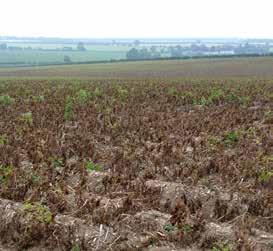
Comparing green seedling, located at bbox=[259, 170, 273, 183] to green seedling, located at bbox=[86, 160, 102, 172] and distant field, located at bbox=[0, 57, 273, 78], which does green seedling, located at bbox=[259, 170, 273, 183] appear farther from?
distant field, located at bbox=[0, 57, 273, 78]

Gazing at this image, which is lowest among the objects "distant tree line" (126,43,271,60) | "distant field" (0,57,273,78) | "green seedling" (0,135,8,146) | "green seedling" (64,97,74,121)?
"distant tree line" (126,43,271,60)

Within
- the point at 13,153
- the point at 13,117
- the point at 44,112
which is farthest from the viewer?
the point at 44,112

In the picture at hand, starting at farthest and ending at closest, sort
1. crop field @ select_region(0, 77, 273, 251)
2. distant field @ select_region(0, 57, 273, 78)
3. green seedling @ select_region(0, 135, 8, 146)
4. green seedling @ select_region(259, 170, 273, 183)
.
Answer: distant field @ select_region(0, 57, 273, 78) → green seedling @ select_region(0, 135, 8, 146) → green seedling @ select_region(259, 170, 273, 183) → crop field @ select_region(0, 77, 273, 251)

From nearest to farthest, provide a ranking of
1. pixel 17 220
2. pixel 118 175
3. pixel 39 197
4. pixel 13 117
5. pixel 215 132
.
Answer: pixel 17 220, pixel 39 197, pixel 118 175, pixel 215 132, pixel 13 117

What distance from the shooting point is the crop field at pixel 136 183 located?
4992mm

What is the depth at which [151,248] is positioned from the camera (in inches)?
190

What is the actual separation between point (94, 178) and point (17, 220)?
1.87 meters

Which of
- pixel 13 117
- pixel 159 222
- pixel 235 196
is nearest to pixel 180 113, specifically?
pixel 13 117

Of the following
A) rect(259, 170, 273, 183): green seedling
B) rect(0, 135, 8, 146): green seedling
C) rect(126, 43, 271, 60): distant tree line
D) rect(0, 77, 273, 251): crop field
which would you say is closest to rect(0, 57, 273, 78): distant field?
rect(0, 77, 273, 251): crop field

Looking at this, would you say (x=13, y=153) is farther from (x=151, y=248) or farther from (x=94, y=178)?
(x=151, y=248)

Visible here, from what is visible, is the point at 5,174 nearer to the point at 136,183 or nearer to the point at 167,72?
the point at 136,183

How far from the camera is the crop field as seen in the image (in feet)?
16.4

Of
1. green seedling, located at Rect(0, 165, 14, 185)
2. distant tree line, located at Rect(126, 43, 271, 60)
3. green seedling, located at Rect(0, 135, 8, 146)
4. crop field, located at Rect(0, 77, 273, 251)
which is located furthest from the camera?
distant tree line, located at Rect(126, 43, 271, 60)

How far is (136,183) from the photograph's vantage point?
21.2 ft
